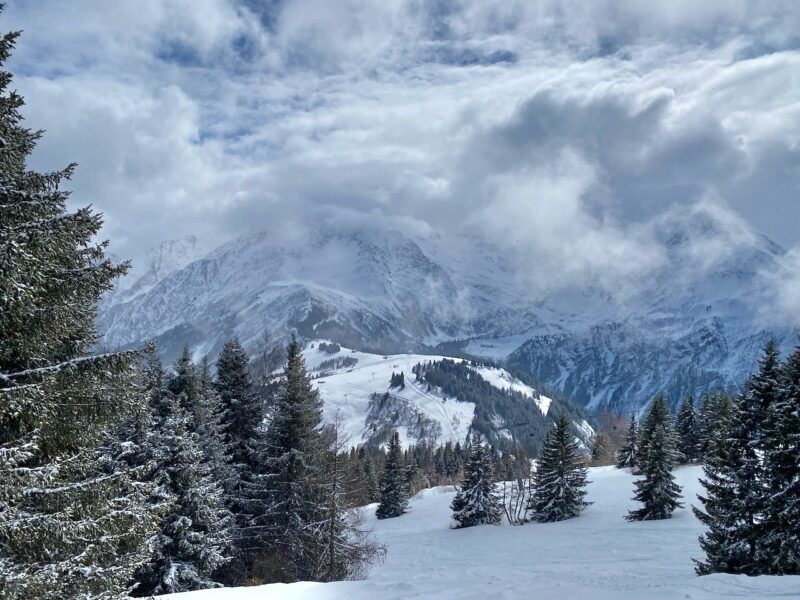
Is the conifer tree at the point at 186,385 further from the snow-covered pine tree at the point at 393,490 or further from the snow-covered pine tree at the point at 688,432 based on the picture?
the snow-covered pine tree at the point at 688,432

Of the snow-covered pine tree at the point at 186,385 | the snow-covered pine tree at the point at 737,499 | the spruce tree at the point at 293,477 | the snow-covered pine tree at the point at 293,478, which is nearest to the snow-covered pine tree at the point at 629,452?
the snow-covered pine tree at the point at 737,499

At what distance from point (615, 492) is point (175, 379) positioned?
44.2 m

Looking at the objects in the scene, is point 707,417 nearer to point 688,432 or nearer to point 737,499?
point 688,432

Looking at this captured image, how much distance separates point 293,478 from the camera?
1099 inches

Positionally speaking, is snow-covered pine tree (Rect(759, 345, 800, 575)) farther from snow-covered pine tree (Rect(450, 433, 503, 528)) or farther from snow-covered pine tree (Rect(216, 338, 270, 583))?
snow-covered pine tree (Rect(450, 433, 503, 528))

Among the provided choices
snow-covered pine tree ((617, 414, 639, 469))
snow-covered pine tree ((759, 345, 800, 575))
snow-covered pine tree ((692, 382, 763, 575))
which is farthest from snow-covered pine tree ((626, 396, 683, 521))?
snow-covered pine tree ((617, 414, 639, 469))

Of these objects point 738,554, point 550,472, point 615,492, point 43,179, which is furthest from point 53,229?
point 615,492

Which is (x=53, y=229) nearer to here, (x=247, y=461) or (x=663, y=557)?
(x=247, y=461)

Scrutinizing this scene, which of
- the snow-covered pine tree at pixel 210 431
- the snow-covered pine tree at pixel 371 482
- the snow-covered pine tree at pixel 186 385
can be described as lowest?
the snow-covered pine tree at pixel 371 482

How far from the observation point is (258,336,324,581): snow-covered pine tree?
85.0 ft

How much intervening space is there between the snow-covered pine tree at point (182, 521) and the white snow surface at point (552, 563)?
20.1ft

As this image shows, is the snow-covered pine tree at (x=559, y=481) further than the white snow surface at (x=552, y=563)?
Yes

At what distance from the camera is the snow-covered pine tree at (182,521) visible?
19.7m

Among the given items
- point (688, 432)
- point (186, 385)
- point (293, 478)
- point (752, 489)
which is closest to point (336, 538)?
point (293, 478)
